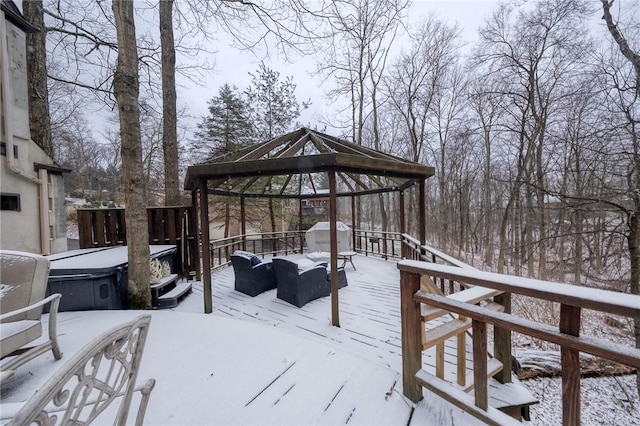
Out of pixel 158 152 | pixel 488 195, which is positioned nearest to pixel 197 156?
pixel 158 152

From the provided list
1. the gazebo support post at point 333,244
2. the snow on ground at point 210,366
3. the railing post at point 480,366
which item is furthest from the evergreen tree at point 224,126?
the railing post at point 480,366

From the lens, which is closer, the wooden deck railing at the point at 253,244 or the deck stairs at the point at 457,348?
the deck stairs at the point at 457,348

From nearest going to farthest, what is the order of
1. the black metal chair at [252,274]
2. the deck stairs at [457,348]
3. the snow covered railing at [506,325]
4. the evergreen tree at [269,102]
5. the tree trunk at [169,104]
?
the snow covered railing at [506,325], the deck stairs at [457,348], the black metal chair at [252,274], the tree trunk at [169,104], the evergreen tree at [269,102]

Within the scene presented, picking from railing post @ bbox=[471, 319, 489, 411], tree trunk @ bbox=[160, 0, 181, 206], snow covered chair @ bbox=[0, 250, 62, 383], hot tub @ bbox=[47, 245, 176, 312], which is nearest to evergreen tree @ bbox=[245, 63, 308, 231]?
tree trunk @ bbox=[160, 0, 181, 206]

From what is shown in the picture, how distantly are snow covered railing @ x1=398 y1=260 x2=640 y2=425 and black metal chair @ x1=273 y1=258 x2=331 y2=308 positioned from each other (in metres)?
2.51

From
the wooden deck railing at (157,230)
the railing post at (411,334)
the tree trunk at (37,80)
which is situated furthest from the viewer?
the tree trunk at (37,80)

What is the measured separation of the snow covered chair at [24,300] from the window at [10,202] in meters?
4.15

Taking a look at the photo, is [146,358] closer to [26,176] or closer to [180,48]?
[26,176]

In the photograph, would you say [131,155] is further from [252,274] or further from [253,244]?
[253,244]

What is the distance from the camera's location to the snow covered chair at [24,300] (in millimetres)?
2105

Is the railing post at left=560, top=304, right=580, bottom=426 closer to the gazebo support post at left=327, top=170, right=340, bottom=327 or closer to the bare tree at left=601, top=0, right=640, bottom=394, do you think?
the gazebo support post at left=327, top=170, right=340, bottom=327

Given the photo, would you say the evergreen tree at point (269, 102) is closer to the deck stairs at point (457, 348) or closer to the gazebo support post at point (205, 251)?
the gazebo support post at point (205, 251)

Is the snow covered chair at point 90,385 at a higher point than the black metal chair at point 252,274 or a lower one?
higher

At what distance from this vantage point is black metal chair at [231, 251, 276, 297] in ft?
15.8
